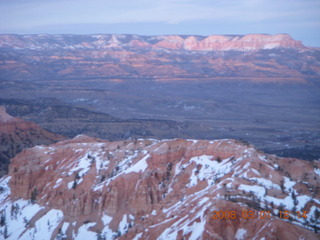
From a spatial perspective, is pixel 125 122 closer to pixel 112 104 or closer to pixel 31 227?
pixel 112 104

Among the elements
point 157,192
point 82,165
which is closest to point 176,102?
point 82,165

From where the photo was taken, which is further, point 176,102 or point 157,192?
point 176,102

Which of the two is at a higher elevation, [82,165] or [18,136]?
[82,165]

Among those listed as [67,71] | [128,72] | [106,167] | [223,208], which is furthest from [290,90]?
[223,208]

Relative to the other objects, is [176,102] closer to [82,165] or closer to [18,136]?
[18,136]
